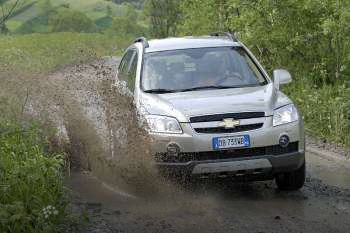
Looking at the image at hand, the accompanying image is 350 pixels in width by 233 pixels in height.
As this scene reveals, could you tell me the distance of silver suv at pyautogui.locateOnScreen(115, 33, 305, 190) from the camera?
7445 mm

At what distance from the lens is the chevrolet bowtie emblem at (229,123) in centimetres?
753

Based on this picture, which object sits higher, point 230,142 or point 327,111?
point 230,142

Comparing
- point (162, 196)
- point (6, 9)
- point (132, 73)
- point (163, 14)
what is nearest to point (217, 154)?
point (162, 196)

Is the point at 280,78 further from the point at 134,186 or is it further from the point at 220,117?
the point at 134,186

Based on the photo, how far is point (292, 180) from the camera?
8.16m

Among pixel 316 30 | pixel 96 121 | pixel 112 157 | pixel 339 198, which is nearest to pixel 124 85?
pixel 96 121

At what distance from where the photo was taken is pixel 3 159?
6926 mm

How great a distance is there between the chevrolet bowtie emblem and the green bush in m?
1.83

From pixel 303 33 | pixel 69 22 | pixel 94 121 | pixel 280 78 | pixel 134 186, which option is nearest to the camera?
pixel 134 186

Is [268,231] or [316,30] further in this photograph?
[316,30]

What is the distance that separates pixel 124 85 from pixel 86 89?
66 centimetres

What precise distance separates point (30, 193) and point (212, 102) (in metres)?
2.43

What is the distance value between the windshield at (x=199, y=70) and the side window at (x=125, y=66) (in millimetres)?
763

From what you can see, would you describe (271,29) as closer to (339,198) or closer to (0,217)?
(339,198)
